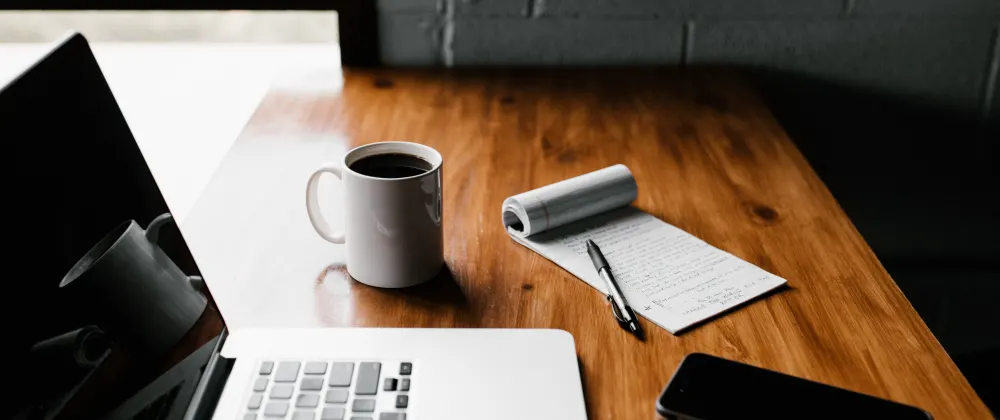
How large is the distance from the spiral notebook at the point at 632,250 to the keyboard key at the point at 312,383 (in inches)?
10.7

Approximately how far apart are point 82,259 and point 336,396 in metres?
0.19

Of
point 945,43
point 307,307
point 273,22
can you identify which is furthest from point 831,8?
point 307,307

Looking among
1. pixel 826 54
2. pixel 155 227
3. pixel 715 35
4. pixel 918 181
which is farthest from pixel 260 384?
pixel 918 181

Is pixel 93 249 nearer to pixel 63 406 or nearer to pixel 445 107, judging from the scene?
pixel 63 406

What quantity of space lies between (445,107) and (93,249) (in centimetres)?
75

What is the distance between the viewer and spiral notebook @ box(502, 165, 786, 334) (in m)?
0.76

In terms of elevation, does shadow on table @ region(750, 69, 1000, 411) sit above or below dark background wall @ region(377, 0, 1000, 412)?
below

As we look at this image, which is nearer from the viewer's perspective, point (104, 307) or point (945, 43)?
point (104, 307)

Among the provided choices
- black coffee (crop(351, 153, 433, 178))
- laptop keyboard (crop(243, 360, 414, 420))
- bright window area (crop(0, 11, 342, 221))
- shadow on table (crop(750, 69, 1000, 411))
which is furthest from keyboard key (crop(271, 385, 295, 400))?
shadow on table (crop(750, 69, 1000, 411))

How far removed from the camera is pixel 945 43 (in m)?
1.47

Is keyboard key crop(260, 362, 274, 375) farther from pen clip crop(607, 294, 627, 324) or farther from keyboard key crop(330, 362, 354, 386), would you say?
pen clip crop(607, 294, 627, 324)

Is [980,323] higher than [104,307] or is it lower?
lower

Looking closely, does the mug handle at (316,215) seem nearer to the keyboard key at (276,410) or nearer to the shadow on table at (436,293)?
the shadow on table at (436,293)

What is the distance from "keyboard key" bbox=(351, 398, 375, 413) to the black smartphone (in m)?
0.20
